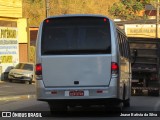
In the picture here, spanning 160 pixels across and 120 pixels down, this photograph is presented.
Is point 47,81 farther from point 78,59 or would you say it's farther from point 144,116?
point 144,116

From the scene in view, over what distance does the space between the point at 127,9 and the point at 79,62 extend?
7484 centimetres

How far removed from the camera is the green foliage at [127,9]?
292 feet

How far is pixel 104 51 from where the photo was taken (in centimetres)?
1642

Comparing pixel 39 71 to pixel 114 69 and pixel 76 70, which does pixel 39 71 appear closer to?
pixel 76 70

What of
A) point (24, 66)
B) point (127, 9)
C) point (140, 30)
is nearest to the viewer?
point (24, 66)

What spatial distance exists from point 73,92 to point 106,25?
7.09 ft

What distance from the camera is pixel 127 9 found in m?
90.4

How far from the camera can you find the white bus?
16.2 m

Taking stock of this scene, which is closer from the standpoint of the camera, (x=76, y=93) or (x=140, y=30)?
(x=76, y=93)

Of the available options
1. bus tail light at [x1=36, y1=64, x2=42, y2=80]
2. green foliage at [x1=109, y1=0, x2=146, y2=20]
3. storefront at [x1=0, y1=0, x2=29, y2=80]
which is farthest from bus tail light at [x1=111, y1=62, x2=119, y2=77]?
green foliage at [x1=109, y1=0, x2=146, y2=20]

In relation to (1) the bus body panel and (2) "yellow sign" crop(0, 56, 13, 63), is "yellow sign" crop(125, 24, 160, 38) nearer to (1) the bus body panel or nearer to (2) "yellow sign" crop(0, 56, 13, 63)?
(2) "yellow sign" crop(0, 56, 13, 63)

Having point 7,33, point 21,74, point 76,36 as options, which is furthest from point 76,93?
point 7,33

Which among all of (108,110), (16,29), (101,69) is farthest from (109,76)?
(16,29)

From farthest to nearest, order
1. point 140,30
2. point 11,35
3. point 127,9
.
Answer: point 127,9 → point 140,30 → point 11,35
